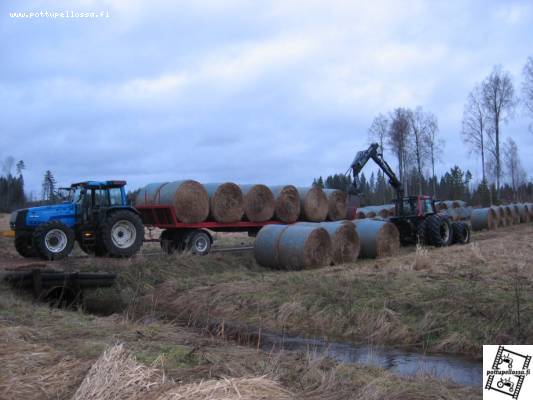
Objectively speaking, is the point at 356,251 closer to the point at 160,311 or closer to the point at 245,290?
the point at 245,290

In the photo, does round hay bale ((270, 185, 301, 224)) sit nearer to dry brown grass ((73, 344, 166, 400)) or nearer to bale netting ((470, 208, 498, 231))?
dry brown grass ((73, 344, 166, 400))

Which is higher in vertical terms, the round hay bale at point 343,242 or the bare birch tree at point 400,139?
the bare birch tree at point 400,139

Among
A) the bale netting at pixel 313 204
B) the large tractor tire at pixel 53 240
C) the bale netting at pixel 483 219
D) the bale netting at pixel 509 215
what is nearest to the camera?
the large tractor tire at pixel 53 240

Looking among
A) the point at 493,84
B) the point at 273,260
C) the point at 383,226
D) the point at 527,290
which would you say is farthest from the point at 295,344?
the point at 493,84

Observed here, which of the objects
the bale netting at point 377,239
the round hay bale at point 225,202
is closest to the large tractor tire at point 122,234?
the round hay bale at point 225,202

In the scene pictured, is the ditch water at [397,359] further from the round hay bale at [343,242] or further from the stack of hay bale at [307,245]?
the round hay bale at [343,242]

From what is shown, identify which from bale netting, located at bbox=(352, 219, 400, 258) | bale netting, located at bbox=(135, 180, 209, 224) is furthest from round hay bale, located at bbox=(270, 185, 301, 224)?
bale netting, located at bbox=(135, 180, 209, 224)

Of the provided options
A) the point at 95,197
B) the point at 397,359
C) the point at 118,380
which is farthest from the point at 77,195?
the point at 118,380

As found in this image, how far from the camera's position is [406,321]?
938cm

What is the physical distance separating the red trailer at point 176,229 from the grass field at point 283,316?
1355mm

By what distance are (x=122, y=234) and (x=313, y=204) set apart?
25.5 ft

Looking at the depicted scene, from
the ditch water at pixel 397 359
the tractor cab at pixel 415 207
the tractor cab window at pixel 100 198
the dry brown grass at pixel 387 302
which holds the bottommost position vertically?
the ditch water at pixel 397 359

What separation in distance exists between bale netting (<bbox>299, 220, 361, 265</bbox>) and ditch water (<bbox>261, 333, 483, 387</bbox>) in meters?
6.69

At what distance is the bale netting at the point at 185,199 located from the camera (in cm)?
1750
